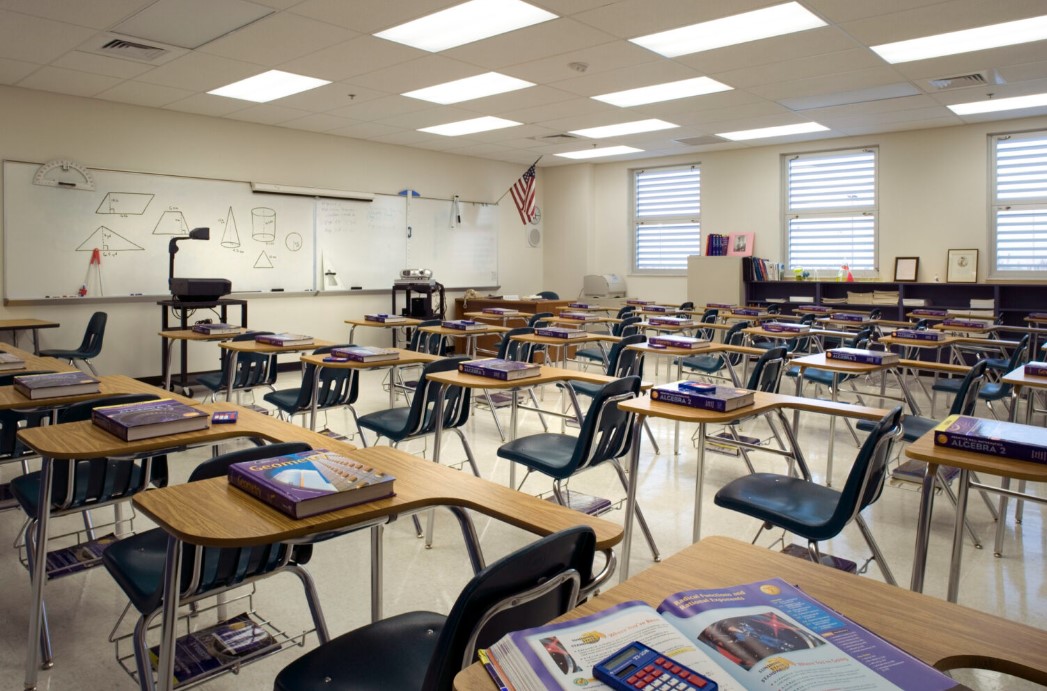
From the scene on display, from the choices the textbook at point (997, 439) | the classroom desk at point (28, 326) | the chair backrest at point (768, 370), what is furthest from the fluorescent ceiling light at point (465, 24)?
the classroom desk at point (28, 326)

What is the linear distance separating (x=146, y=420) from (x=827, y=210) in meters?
9.50

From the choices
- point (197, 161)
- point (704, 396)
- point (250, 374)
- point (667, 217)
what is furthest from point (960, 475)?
point (667, 217)

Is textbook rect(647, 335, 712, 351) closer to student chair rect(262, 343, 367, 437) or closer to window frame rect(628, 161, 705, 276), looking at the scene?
student chair rect(262, 343, 367, 437)

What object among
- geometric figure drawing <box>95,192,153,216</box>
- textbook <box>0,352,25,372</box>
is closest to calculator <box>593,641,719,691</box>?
textbook <box>0,352,25,372</box>

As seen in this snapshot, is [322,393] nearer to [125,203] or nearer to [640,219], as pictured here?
[125,203]

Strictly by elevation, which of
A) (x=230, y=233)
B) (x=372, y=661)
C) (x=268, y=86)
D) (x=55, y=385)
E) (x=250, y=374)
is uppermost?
(x=268, y=86)

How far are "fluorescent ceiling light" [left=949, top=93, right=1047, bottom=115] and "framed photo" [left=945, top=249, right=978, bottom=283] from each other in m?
1.69

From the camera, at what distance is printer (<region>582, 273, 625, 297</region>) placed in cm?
1138

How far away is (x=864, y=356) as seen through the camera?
13.8ft

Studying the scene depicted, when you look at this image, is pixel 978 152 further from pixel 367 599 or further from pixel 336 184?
pixel 367 599

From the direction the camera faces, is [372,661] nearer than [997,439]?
Yes

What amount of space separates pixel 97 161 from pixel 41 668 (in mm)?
6306

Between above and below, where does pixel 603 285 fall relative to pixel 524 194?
below

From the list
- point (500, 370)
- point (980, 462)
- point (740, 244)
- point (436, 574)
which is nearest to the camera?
point (980, 462)
